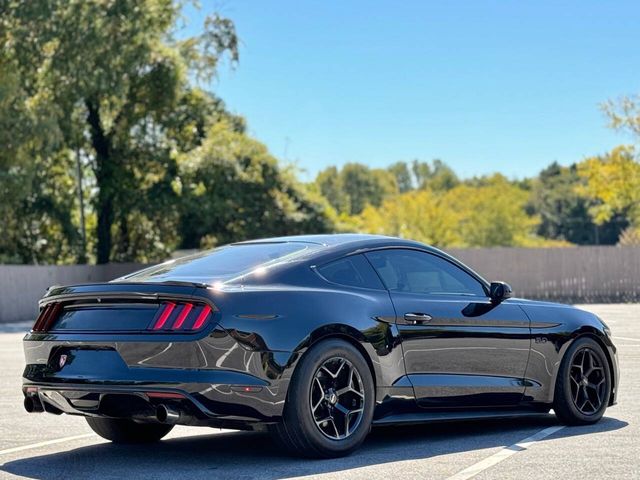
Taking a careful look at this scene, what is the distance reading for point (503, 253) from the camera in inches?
1813

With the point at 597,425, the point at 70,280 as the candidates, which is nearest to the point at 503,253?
the point at 70,280

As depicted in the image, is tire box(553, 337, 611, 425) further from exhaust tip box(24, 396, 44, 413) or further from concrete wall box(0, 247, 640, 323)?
concrete wall box(0, 247, 640, 323)

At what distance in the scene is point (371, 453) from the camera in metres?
7.74

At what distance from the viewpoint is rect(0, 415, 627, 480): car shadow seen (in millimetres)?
7047

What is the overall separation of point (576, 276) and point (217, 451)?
3957 centimetres

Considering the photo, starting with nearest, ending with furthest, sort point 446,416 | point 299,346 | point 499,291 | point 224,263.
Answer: point 299,346 → point 224,263 → point 446,416 → point 499,291

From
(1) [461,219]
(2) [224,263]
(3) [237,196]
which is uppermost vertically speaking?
(1) [461,219]

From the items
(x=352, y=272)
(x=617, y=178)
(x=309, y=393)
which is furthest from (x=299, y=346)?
(x=617, y=178)

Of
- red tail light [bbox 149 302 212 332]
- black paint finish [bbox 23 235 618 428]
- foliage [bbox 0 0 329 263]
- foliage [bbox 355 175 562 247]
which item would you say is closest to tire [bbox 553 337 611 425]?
black paint finish [bbox 23 235 618 428]

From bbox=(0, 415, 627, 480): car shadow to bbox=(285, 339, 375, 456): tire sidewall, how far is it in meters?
0.10

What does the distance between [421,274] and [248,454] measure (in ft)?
5.83

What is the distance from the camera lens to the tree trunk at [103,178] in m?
48.6

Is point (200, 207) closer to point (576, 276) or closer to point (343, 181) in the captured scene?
point (576, 276)

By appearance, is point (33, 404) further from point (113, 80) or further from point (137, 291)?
point (113, 80)
